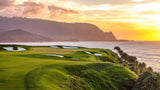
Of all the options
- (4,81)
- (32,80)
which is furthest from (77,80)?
(4,81)

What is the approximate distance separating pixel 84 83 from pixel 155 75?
6.98 meters

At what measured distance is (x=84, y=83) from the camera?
1634 centimetres

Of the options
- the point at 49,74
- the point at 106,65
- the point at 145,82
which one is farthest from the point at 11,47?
the point at 145,82

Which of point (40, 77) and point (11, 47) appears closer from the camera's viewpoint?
point (40, 77)

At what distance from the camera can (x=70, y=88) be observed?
14.2 metres

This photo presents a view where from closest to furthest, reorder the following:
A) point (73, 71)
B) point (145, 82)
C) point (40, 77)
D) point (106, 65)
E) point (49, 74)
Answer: point (40, 77) → point (49, 74) → point (145, 82) → point (73, 71) → point (106, 65)

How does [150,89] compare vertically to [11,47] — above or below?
below

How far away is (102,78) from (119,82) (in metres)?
2.03

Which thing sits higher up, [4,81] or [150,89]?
[4,81]

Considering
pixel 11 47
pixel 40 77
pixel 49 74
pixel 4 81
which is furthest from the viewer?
pixel 11 47

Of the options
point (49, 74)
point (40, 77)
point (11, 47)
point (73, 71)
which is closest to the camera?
point (40, 77)

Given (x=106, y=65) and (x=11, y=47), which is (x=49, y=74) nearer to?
(x=106, y=65)

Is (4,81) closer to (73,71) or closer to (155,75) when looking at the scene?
(73,71)

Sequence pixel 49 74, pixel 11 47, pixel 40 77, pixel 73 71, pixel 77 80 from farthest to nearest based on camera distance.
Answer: pixel 11 47 → pixel 73 71 → pixel 77 80 → pixel 49 74 → pixel 40 77
